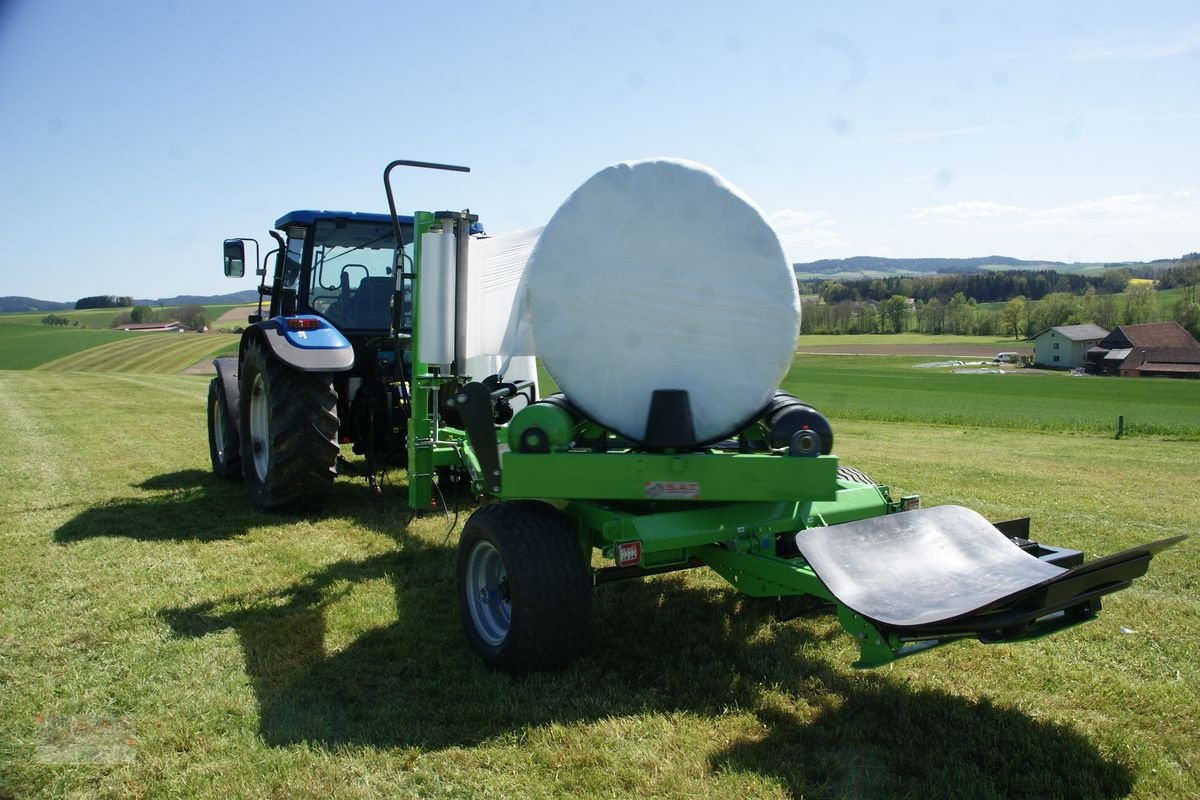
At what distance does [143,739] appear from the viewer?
3.31 meters

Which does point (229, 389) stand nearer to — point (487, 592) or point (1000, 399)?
point (487, 592)

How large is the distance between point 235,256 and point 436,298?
3.69 m

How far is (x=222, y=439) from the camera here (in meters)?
8.92

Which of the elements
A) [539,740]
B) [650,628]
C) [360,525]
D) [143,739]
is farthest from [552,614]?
[360,525]

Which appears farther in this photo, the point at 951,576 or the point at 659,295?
the point at 659,295

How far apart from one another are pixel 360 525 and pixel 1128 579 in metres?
5.27

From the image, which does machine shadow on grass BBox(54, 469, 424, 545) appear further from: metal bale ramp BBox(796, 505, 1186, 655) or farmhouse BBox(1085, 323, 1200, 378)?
farmhouse BBox(1085, 323, 1200, 378)

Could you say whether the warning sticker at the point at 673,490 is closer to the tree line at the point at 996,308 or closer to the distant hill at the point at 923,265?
the tree line at the point at 996,308

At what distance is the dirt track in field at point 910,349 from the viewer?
212 feet

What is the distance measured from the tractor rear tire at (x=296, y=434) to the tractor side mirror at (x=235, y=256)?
1393mm

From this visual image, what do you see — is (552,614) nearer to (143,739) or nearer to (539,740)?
(539,740)

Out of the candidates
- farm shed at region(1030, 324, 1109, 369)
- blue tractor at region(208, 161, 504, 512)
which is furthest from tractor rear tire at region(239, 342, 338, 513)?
farm shed at region(1030, 324, 1109, 369)

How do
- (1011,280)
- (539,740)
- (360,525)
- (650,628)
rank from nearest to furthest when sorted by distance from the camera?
(539,740)
(650,628)
(360,525)
(1011,280)

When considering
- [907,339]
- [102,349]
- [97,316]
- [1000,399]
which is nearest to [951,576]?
[1000,399]
